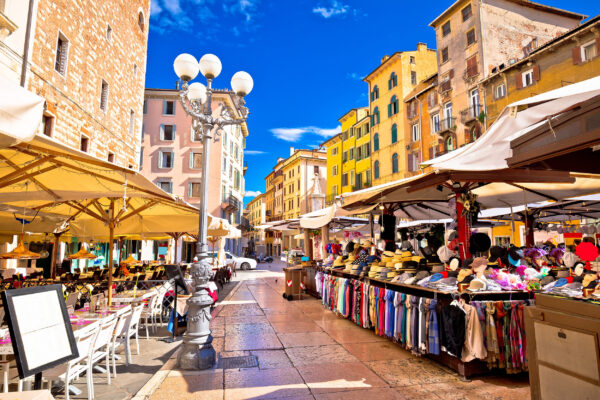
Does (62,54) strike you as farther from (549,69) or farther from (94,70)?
(549,69)

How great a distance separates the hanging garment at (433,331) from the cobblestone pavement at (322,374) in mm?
344

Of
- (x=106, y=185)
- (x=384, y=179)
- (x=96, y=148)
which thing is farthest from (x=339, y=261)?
(x=384, y=179)

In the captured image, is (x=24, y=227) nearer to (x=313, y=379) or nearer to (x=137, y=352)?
(x=137, y=352)

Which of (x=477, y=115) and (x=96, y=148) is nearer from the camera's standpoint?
(x=96, y=148)

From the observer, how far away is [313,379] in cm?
465

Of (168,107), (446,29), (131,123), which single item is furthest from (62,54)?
(446,29)

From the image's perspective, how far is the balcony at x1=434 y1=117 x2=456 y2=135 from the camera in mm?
25328

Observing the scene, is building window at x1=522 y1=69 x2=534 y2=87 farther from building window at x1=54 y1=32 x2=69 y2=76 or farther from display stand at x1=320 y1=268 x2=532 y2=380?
building window at x1=54 y1=32 x2=69 y2=76

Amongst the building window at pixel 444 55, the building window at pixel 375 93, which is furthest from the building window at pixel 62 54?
the building window at pixel 375 93

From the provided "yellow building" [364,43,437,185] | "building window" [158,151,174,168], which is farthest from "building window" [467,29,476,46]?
"building window" [158,151,174,168]

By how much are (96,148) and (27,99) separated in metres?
15.4

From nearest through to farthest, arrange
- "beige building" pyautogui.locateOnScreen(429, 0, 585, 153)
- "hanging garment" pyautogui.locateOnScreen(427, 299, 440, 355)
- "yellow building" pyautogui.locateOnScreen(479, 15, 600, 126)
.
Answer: "hanging garment" pyautogui.locateOnScreen(427, 299, 440, 355) → "yellow building" pyautogui.locateOnScreen(479, 15, 600, 126) → "beige building" pyautogui.locateOnScreen(429, 0, 585, 153)

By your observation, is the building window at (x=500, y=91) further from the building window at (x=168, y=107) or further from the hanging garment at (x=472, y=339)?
the building window at (x=168, y=107)

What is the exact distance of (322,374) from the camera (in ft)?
15.8
